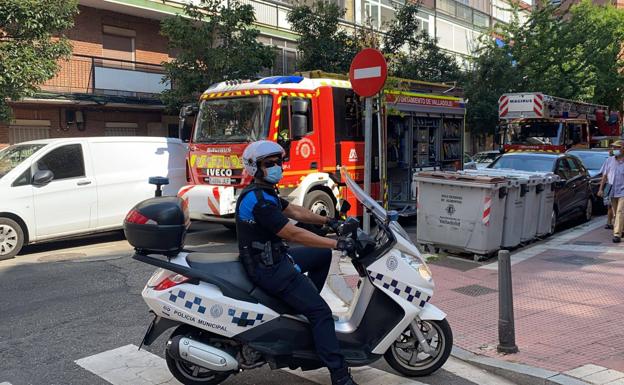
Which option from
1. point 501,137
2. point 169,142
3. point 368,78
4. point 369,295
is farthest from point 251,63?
point 369,295

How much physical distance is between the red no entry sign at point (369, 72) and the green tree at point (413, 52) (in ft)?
35.0

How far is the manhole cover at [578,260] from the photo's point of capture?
837cm

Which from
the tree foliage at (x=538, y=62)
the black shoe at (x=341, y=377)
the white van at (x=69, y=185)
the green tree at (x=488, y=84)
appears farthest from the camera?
the tree foliage at (x=538, y=62)

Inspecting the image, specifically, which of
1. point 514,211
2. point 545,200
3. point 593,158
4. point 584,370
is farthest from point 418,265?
point 593,158

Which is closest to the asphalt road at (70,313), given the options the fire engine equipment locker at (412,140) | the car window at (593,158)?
the fire engine equipment locker at (412,140)

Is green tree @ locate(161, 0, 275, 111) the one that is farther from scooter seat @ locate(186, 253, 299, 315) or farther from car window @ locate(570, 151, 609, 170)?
scooter seat @ locate(186, 253, 299, 315)

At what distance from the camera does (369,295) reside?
4.12 metres

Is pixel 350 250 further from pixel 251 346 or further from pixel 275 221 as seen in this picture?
pixel 251 346

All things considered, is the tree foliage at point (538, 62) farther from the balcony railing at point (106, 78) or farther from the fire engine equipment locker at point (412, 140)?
the balcony railing at point (106, 78)

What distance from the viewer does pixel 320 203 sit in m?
10.3

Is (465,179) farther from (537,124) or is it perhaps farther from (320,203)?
(537,124)

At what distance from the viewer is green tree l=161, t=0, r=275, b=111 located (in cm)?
1412

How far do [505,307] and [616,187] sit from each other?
691 centimetres

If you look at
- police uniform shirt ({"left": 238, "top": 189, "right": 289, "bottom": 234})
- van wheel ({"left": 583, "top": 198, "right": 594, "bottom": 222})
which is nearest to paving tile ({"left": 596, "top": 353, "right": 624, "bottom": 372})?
police uniform shirt ({"left": 238, "top": 189, "right": 289, "bottom": 234})
